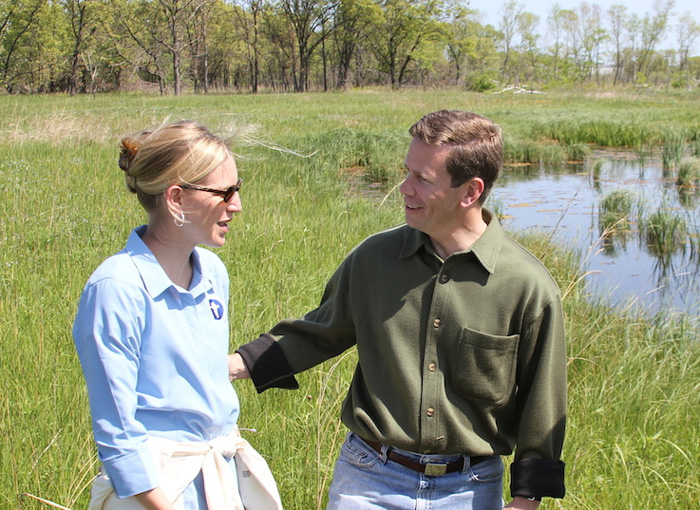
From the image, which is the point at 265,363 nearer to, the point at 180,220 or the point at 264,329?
the point at 180,220

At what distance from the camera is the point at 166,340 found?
1569mm

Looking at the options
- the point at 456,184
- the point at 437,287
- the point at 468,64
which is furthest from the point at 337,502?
the point at 468,64

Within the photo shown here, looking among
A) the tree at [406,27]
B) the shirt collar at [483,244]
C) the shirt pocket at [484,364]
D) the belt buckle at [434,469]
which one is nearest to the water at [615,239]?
the shirt collar at [483,244]

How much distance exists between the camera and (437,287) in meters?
1.90

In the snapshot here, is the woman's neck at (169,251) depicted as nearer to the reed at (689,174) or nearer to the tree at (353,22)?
the reed at (689,174)

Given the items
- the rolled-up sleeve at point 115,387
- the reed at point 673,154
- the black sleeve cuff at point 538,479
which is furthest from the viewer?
the reed at point 673,154

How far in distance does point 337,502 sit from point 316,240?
13.9 ft

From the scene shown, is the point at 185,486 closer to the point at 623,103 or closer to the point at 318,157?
the point at 318,157

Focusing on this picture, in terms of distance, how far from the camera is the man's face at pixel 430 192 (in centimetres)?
190

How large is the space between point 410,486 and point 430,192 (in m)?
0.77

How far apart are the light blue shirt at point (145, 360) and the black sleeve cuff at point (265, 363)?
318 millimetres

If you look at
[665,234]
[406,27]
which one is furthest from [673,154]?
[406,27]

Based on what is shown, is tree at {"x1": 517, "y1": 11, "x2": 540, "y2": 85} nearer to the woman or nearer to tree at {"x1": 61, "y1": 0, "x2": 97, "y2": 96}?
tree at {"x1": 61, "y1": 0, "x2": 97, "y2": 96}

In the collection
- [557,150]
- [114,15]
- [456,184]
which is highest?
[114,15]
